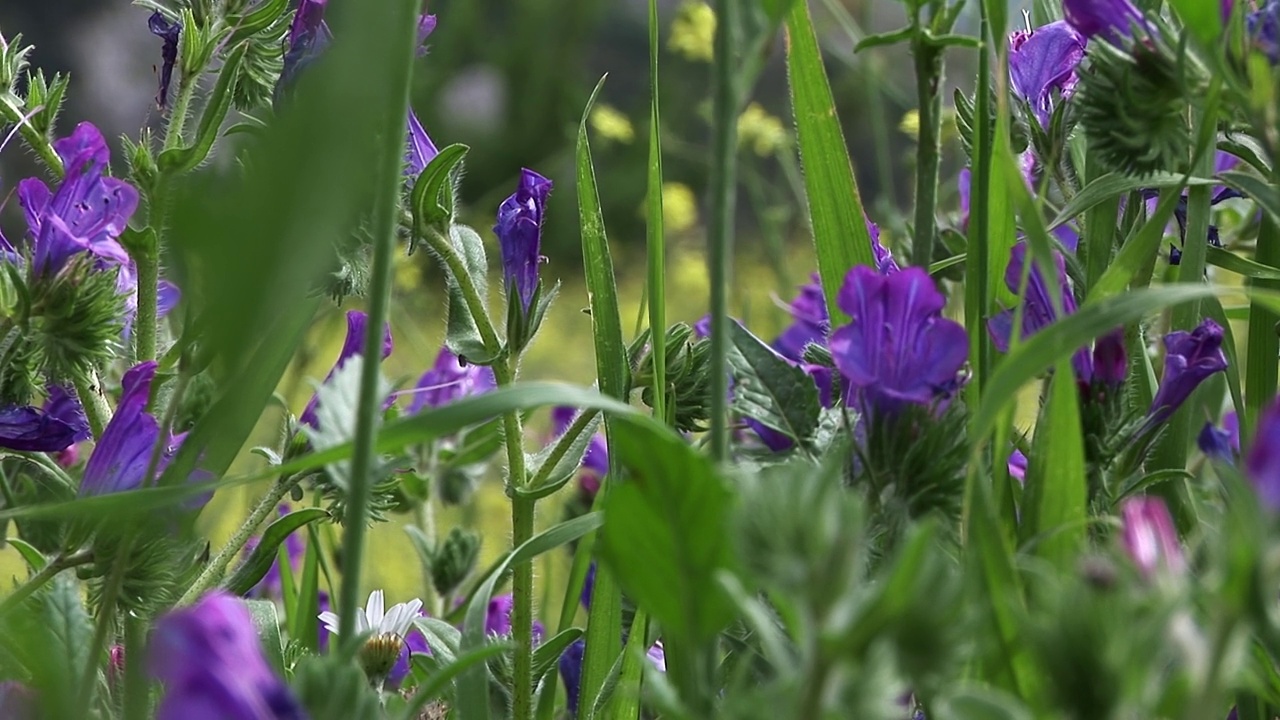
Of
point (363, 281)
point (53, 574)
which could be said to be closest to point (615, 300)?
point (363, 281)

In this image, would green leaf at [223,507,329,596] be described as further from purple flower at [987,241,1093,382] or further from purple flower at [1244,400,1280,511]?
purple flower at [1244,400,1280,511]

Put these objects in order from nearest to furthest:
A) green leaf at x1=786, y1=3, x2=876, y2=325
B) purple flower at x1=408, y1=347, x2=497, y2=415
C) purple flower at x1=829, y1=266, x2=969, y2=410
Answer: purple flower at x1=829, y1=266, x2=969, y2=410, green leaf at x1=786, y1=3, x2=876, y2=325, purple flower at x1=408, y1=347, x2=497, y2=415

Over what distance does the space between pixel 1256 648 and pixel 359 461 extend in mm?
278

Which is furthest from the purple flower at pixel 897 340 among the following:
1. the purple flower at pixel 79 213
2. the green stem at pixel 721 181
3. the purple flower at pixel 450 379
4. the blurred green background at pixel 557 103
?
the blurred green background at pixel 557 103

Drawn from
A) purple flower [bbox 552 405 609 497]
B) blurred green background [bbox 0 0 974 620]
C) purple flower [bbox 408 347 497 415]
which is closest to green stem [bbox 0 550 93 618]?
purple flower [bbox 408 347 497 415]

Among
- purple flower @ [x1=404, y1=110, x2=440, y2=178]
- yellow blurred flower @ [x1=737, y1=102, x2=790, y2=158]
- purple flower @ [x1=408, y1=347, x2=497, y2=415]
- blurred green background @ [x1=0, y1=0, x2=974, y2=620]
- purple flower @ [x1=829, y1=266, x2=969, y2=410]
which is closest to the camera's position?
purple flower @ [x1=829, y1=266, x2=969, y2=410]

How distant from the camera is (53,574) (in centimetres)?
50

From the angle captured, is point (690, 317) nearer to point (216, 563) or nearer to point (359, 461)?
point (216, 563)

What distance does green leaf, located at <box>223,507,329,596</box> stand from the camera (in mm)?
565

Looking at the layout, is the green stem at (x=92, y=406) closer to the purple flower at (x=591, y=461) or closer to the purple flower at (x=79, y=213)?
the purple flower at (x=79, y=213)

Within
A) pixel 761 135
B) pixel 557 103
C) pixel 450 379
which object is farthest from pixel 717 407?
pixel 557 103

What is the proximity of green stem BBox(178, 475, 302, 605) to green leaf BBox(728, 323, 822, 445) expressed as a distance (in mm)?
236

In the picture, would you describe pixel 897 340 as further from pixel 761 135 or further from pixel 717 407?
pixel 761 135

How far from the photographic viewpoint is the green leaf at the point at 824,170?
0.53 metres
